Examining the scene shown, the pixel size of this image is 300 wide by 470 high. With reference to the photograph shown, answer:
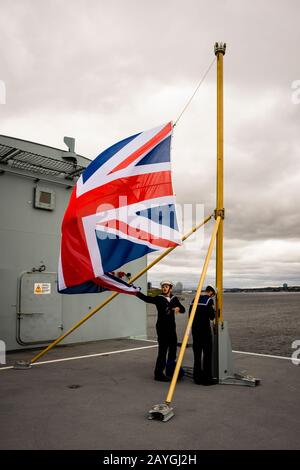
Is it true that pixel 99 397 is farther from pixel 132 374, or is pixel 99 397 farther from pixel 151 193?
pixel 151 193

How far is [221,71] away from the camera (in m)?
7.20

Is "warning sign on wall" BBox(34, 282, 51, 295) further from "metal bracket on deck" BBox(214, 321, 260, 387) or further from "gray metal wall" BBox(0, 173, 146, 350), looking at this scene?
"metal bracket on deck" BBox(214, 321, 260, 387)

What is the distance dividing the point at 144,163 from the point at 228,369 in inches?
152

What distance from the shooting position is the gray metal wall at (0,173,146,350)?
9523 mm

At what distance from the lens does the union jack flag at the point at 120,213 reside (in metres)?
6.00

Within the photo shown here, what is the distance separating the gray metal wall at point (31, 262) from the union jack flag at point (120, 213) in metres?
3.65

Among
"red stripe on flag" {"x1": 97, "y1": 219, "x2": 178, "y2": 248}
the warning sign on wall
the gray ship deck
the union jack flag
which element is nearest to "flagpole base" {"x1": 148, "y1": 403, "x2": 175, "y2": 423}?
the gray ship deck

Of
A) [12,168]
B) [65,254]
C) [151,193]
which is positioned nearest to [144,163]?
[151,193]

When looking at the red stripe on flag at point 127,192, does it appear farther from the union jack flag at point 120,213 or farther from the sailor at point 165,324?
the sailor at point 165,324

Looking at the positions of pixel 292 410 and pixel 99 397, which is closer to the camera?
pixel 292 410

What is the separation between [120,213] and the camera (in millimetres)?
6203

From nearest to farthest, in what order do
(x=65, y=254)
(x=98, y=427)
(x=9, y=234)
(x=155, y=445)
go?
(x=155, y=445) < (x=98, y=427) < (x=65, y=254) < (x=9, y=234)

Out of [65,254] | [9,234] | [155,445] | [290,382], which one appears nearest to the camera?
[155,445]

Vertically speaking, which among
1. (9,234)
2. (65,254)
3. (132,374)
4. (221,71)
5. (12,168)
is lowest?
(132,374)
